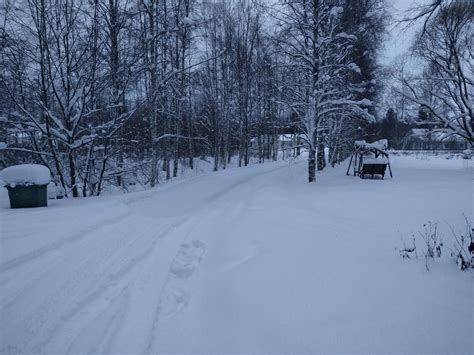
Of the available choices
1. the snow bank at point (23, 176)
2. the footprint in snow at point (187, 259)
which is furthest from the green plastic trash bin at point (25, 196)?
the footprint in snow at point (187, 259)

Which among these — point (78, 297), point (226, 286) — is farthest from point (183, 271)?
point (78, 297)

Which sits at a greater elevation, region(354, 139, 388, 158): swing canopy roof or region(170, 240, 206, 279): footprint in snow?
region(354, 139, 388, 158): swing canopy roof

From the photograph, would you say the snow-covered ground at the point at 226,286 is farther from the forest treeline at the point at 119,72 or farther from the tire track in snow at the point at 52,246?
the forest treeline at the point at 119,72

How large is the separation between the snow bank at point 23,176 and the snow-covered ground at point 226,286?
5.21 feet

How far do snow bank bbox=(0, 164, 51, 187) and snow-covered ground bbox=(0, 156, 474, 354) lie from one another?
5.21 feet

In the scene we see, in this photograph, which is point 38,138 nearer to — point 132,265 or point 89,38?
point 89,38

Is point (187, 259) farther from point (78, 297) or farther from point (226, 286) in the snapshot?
point (78, 297)

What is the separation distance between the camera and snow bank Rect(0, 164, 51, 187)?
6.98m

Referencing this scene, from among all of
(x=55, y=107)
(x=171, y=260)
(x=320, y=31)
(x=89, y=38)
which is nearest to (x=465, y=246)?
(x=171, y=260)

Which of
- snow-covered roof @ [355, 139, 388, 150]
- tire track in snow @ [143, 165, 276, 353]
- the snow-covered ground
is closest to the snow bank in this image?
the snow-covered ground

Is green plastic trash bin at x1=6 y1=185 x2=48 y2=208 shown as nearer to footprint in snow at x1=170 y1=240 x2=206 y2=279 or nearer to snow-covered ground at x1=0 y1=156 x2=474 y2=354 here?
snow-covered ground at x1=0 y1=156 x2=474 y2=354

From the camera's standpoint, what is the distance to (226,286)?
135 inches

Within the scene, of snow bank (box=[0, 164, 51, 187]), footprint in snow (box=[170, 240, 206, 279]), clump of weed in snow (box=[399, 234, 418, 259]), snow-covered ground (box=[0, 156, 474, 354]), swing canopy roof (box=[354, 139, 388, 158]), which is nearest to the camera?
snow-covered ground (box=[0, 156, 474, 354])

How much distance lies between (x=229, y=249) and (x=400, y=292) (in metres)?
2.42
